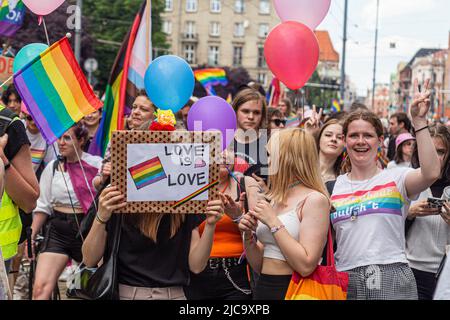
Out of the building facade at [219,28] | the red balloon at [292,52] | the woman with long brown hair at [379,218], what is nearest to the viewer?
the woman with long brown hair at [379,218]

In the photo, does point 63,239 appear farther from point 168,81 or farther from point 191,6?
point 191,6

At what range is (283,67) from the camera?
17.6 feet

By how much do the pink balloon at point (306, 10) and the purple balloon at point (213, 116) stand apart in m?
0.96

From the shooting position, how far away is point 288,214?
363 centimetres

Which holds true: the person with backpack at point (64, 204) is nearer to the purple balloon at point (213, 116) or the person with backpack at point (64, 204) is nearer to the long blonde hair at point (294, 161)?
the purple balloon at point (213, 116)

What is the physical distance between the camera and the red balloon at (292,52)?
5172mm

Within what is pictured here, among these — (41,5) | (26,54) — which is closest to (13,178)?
(41,5)

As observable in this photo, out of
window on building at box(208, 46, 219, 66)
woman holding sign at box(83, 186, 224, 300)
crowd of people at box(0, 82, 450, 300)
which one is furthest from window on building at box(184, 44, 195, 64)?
woman holding sign at box(83, 186, 224, 300)

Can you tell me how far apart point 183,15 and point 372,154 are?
74584mm

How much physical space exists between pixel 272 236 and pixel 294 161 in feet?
1.32

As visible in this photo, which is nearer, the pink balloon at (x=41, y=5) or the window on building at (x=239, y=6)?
the pink balloon at (x=41, y=5)

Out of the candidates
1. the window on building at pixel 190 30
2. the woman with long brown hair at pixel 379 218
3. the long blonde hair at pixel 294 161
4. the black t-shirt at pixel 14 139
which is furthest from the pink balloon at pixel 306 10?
the window on building at pixel 190 30

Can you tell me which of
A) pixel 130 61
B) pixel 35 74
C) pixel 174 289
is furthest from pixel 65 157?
pixel 174 289
